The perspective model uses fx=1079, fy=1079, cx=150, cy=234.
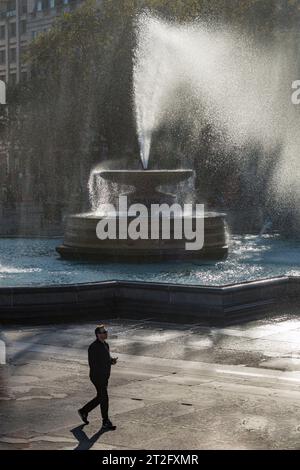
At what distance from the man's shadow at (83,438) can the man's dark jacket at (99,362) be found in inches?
22.2

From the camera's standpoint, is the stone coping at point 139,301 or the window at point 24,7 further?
the window at point 24,7

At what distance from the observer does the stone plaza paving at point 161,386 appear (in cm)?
1124

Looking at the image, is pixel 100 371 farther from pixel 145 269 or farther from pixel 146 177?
pixel 146 177

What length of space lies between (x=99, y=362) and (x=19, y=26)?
115632mm

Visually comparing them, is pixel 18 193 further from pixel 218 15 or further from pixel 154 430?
pixel 154 430

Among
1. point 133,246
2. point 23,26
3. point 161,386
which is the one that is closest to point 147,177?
point 133,246

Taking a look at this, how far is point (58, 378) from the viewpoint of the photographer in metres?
14.6

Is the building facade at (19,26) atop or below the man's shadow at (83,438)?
atop

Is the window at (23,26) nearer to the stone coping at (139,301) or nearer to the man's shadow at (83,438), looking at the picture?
the stone coping at (139,301)

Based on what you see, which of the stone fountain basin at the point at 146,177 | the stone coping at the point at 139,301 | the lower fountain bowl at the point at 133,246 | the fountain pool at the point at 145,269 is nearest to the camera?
the stone coping at the point at 139,301

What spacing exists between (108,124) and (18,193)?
32040mm

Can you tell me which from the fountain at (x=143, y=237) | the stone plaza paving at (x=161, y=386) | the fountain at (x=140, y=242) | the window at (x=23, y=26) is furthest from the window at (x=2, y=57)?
the stone plaza paving at (x=161, y=386)

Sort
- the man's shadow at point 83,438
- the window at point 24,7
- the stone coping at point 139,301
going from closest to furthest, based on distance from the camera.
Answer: the man's shadow at point 83,438 < the stone coping at point 139,301 < the window at point 24,7

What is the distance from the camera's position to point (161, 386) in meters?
14.0
